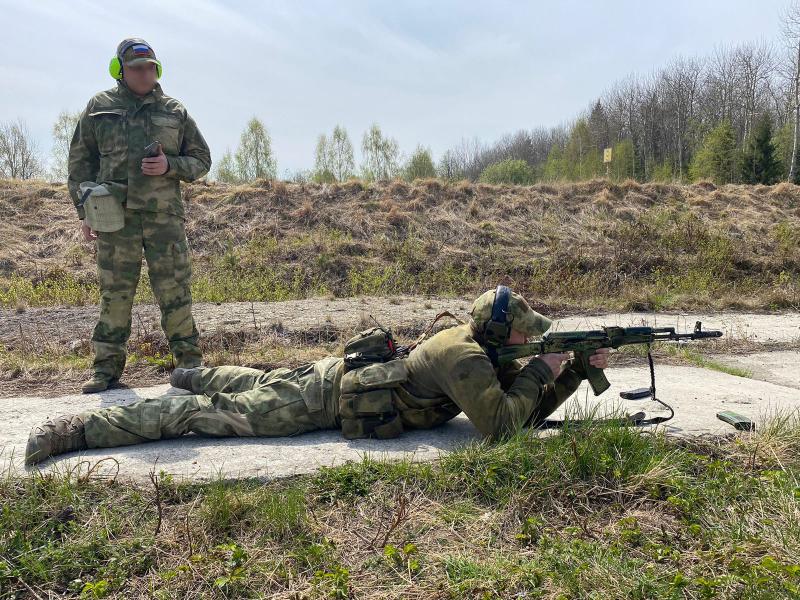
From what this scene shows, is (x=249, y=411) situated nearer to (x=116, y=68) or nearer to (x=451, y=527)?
(x=451, y=527)

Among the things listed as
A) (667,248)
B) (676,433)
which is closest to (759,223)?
(667,248)

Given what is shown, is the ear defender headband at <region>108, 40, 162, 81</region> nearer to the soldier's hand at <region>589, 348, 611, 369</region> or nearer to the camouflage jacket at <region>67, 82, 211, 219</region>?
the camouflage jacket at <region>67, 82, 211, 219</region>

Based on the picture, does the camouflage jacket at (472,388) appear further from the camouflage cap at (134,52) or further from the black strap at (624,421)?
the camouflage cap at (134,52)

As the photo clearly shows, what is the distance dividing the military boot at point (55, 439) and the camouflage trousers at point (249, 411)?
0.13 m

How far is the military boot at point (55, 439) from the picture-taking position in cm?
298

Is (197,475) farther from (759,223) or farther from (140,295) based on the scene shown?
(759,223)

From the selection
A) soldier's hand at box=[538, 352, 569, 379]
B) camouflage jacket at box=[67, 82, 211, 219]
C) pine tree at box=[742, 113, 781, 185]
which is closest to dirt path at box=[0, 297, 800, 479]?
soldier's hand at box=[538, 352, 569, 379]

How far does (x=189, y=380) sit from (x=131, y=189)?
5.49ft

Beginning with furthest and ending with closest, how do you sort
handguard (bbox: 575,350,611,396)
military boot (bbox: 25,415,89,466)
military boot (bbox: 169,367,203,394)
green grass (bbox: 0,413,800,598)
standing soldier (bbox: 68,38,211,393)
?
standing soldier (bbox: 68,38,211,393) → military boot (bbox: 169,367,203,394) → handguard (bbox: 575,350,611,396) → military boot (bbox: 25,415,89,466) → green grass (bbox: 0,413,800,598)

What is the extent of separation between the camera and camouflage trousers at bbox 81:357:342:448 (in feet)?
11.1

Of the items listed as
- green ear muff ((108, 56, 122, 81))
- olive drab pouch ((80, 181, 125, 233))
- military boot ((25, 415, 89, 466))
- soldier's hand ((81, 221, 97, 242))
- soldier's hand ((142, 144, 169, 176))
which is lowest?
military boot ((25, 415, 89, 466))

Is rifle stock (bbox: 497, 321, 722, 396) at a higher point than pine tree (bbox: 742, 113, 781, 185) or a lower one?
lower

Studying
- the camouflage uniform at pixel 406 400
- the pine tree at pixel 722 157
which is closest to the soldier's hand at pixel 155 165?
the camouflage uniform at pixel 406 400

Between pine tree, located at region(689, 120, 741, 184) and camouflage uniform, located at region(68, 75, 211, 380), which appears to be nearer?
camouflage uniform, located at region(68, 75, 211, 380)
